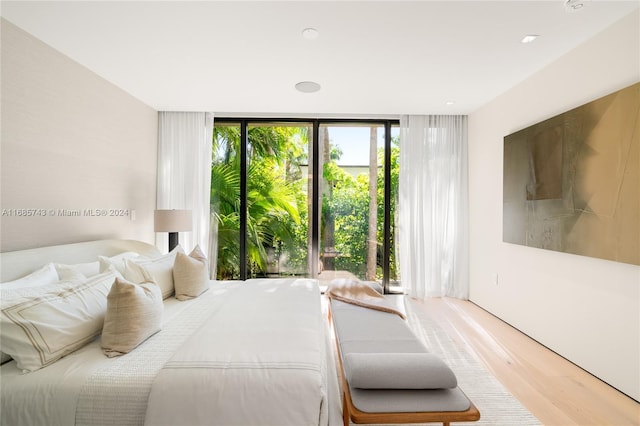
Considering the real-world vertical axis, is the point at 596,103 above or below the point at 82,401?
above

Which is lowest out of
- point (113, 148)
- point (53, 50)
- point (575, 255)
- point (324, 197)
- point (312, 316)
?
point (312, 316)

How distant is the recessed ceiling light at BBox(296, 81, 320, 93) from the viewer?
10.3ft

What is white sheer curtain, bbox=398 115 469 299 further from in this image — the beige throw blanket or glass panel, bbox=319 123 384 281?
the beige throw blanket

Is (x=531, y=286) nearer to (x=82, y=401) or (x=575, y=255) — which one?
(x=575, y=255)

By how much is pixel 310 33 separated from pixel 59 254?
241 centimetres

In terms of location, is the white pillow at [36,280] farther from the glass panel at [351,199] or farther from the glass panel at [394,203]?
the glass panel at [394,203]

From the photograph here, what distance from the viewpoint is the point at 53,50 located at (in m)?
2.48

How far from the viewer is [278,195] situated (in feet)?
14.3

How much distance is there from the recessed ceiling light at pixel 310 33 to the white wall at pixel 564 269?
201 centimetres

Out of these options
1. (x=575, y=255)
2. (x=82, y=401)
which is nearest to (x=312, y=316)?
(x=82, y=401)

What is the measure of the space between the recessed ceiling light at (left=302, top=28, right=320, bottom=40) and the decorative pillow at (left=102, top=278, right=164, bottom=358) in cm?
198

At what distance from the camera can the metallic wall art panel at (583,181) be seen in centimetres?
196

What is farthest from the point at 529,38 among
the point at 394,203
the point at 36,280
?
the point at 36,280

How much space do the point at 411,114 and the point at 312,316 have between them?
3.14m
